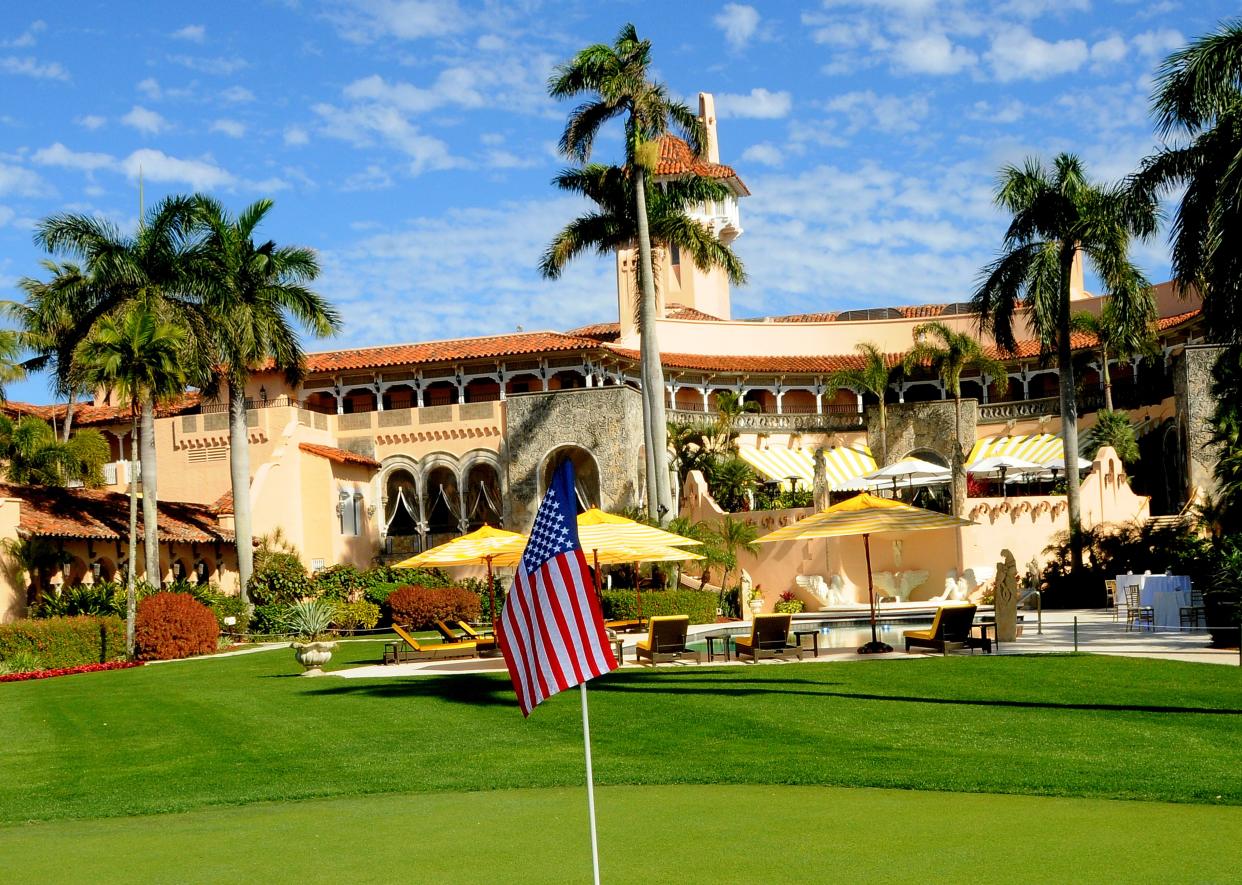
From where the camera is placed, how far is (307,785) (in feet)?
44.1


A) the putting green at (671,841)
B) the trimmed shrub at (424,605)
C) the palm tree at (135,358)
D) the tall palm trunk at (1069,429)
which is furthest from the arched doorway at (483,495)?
the putting green at (671,841)

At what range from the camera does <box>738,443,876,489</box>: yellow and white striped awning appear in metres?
51.5

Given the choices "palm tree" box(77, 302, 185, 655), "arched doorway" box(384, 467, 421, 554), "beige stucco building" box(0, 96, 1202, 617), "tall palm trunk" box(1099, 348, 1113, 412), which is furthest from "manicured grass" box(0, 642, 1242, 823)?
"tall palm trunk" box(1099, 348, 1113, 412)

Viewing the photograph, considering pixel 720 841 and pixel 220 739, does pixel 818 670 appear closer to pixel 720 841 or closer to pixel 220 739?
pixel 220 739

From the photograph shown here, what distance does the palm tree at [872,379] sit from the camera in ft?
174

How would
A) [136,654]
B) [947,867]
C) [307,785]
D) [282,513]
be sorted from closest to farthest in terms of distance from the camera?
[947,867]
[307,785]
[136,654]
[282,513]

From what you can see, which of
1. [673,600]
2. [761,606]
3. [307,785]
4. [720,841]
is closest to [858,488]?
[761,606]

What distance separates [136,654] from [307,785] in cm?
1963

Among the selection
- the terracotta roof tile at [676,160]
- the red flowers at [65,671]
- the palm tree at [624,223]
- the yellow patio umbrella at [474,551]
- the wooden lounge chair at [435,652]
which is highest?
the terracotta roof tile at [676,160]

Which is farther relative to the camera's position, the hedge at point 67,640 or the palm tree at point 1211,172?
the hedge at point 67,640

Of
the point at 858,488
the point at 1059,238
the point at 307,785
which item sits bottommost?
the point at 307,785

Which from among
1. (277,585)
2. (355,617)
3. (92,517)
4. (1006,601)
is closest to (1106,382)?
(355,617)

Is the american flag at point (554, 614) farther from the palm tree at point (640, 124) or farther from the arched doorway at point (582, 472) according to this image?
the arched doorway at point (582, 472)

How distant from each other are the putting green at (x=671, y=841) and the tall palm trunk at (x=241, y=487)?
91.7 ft
